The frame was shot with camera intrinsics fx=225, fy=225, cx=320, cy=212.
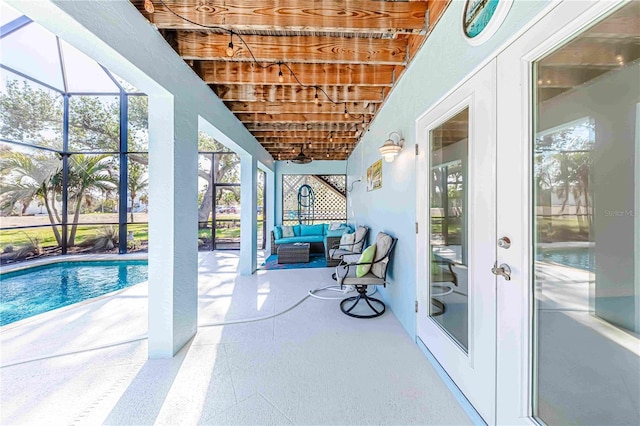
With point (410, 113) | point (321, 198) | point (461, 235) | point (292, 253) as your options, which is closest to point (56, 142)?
point (292, 253)

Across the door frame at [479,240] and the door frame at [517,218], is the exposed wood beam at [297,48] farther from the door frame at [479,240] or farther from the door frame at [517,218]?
the door frame at [517,218]

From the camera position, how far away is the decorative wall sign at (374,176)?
11.1 feet

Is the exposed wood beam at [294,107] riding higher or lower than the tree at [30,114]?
lower

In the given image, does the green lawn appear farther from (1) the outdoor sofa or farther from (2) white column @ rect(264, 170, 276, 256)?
(1) the outdoor sofa

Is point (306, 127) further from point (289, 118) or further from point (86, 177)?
point (86, 177)

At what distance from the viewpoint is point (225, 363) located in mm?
1899

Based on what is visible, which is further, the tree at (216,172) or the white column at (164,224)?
the tree at (216,172)

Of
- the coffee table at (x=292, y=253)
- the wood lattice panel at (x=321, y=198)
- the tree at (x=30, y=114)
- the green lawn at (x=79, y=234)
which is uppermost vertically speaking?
the tree at (x=30, y=114)

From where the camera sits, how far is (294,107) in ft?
11.1

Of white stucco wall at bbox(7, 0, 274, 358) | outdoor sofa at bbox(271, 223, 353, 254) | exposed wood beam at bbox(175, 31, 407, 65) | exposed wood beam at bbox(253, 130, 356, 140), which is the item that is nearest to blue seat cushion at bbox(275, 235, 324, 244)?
outdoor sofa at bbox(271, 223, 353, 254)

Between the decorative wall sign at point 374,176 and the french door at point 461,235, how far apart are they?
1.29 meters

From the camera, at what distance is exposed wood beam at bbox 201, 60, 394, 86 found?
8.17 ft

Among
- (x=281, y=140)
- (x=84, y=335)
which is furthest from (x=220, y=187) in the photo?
(x=84, y=335)

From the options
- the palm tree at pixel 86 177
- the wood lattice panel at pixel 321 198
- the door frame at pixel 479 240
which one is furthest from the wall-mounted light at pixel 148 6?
the palm tree at pixel 86 177
